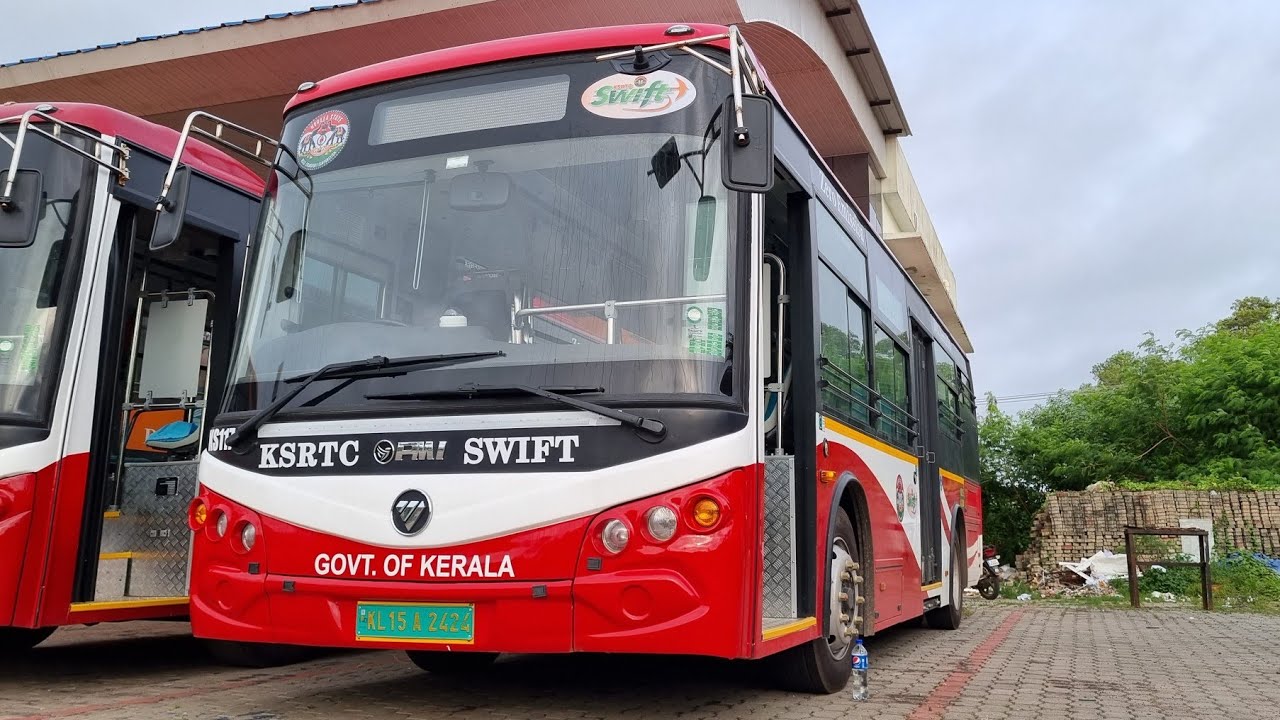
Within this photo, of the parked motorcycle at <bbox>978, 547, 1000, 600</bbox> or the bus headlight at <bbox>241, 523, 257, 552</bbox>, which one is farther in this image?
the parked motorcycle at <bbox>978, 547, 1000, 600</bbox>

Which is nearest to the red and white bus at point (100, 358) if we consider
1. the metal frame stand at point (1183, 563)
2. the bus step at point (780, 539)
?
the bus step at point (780, 539)

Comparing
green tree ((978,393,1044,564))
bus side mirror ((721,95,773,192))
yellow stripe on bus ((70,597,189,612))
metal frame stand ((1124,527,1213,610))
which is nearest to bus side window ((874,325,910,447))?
bus side mirror ((721,95,773,192))

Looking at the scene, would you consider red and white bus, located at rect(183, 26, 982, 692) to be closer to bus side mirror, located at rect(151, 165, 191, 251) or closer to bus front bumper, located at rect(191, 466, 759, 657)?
bus front bumper, located at rect(191, 466, 759, 657)

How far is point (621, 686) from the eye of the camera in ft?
20.1

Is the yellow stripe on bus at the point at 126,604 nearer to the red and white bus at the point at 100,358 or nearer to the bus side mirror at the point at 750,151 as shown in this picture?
the red and white bus at the point at 100,358

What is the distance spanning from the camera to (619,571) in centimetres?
440

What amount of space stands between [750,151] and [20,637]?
550 centimetres

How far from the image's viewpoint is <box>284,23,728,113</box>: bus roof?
5090 millimetres

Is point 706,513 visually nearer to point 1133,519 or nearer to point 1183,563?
point 1183,563

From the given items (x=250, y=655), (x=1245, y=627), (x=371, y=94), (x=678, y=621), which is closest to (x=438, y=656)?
(x=250, y=655)

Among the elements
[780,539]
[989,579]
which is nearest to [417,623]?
[780,539]

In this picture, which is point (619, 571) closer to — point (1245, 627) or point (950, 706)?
point (950, 706)

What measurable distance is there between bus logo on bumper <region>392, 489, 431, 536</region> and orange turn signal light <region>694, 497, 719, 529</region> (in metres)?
1.09

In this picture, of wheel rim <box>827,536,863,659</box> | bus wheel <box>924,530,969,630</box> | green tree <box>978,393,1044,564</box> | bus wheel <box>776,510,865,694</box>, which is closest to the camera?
bus wheel <box>776,510,865,694</box>
